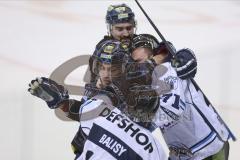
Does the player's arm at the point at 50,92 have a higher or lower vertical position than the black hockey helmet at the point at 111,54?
lower

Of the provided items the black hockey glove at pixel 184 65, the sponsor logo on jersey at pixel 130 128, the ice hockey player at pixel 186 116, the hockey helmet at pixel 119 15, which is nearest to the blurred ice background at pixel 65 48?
the hockey helmet at pixel 119 15

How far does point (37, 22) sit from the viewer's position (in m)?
5.25

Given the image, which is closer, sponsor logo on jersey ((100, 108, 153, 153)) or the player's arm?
sponsor logo on jersey ((100, 108, 153, 153))

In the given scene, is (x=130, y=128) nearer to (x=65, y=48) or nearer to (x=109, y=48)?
(x=109, y=48)

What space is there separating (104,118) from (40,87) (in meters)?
0.57

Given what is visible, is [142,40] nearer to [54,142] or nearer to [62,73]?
[62,73]

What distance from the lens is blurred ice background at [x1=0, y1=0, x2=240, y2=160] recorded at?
12.9ft

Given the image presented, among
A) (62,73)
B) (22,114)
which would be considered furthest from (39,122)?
(62,73)

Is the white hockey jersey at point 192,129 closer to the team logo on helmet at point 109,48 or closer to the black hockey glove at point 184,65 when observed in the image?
the black hockey glove at point 184,65

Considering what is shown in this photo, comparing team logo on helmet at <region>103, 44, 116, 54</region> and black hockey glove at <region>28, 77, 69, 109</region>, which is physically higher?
team logo on helmet at <region>103, 44, 116, 54</region>

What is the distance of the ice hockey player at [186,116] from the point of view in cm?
287

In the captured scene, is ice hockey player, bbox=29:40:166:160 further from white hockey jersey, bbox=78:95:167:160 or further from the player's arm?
the player's arm

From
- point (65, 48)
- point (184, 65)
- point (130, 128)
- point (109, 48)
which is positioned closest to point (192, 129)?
point (184, 65)

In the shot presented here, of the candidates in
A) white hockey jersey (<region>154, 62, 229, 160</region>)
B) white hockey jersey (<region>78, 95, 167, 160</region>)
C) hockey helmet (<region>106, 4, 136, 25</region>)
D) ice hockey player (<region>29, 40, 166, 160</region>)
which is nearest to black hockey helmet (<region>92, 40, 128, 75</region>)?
ice hockey player (<region>29, 40, 166, 160</region>)
